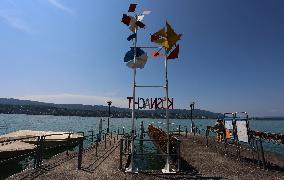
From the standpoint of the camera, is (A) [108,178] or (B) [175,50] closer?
(A) [108,178]

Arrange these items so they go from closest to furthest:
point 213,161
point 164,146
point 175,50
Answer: point 175,50 < point 213,161 < point 164,146

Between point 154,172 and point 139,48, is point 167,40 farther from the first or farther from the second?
point 154,172

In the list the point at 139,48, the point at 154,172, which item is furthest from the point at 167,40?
the point at 154,172

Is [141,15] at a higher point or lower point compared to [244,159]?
higher

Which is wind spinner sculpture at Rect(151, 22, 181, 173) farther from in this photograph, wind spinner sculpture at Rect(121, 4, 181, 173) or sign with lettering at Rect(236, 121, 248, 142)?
sign with lettering at Rect(236, 121, 248, 142)

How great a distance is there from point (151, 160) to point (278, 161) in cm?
806

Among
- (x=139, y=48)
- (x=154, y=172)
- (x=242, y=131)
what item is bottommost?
(x=154, y=172)

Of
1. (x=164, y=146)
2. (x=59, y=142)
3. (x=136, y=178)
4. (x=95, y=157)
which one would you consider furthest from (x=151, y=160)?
(x=59, y=142)

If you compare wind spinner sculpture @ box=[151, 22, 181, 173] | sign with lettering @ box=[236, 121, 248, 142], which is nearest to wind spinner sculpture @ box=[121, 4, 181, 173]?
wind spinner sculpture @ box=[151, 22, 181, 173]

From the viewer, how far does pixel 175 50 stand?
40.6 feet

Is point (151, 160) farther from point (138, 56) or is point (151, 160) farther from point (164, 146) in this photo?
point (138, 56)

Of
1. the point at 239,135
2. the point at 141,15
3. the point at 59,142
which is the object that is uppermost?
the point at 141,15

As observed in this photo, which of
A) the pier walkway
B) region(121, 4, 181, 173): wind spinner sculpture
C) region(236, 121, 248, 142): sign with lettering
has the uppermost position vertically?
region(121, 4, 181, 173): wind spinner sculpture

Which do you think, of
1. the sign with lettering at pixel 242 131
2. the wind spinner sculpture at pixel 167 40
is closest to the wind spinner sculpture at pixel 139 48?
the wind spinner sculpture at pixel 167 40
